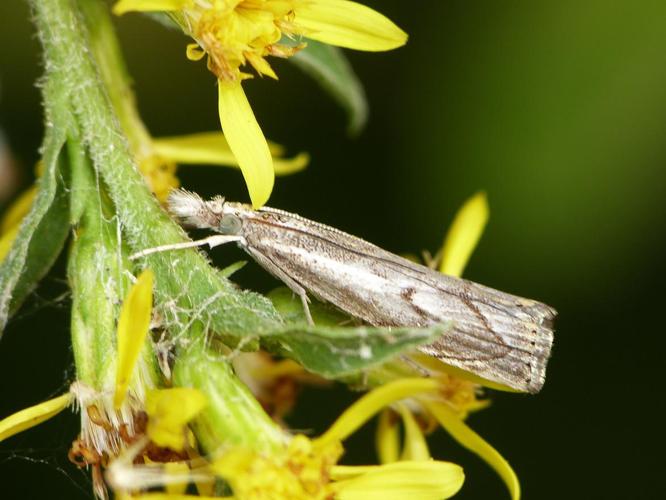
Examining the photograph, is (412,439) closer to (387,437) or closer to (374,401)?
(387,437)

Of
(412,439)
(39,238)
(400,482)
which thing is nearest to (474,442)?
(412,439)

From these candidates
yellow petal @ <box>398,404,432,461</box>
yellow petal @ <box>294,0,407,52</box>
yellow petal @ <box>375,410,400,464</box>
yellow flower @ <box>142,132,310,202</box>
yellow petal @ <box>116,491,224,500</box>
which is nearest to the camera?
yellow petal @ <box>116,491,224,500</box>

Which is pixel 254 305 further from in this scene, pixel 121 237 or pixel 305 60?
pixel 305 60

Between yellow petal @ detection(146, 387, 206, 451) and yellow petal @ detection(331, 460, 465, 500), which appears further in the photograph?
yellow petal @ detection(331, 460, 465, 500)

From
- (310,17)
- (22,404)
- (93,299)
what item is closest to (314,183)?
(22,404)

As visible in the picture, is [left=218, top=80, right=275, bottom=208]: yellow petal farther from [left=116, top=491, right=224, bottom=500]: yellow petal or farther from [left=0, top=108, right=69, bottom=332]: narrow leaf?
[left=116, top=491, right=224, bottom=500]: yellow petal

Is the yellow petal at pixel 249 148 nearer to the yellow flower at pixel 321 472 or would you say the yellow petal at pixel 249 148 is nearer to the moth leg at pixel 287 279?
the moth leg at pixel 287 279

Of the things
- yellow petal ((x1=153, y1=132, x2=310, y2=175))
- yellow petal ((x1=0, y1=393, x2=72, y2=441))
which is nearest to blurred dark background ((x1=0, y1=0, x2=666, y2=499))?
yellow petal ((x1=153, y1=132, x2=310, y2=175))
